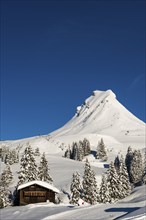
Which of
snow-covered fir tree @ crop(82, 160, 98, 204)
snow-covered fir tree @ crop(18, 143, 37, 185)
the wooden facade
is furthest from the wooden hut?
snow-covered fir tree @ crop(82, 160, 98, 204)

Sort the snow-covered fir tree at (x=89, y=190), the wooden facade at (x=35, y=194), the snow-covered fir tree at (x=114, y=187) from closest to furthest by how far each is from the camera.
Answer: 1. the wooden facade at (x=35, y=194)
2. the snow-covered fir tree at (x=89, y=190)
3. the snow-covered fir tree at (x=114, y=187)

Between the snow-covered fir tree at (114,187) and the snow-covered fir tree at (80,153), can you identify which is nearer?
the snow-covered fir tree at (114,187)

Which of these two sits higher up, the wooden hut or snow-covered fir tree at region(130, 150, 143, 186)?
snow-covered fir tree at region(130, 150, 143, 186)

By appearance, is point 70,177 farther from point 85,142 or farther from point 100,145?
point 85,142

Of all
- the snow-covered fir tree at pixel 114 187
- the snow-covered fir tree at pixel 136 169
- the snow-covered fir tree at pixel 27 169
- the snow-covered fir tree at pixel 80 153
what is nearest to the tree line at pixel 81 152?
the snow-covered fir tree at pixel 80 153

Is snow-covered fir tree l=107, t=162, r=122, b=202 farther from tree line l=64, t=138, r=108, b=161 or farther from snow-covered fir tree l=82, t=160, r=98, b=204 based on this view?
tree line l=64, t=138, r=108, b=161

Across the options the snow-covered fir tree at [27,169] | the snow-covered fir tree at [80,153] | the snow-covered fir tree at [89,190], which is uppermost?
the snow-covered fir tree at [80,153]

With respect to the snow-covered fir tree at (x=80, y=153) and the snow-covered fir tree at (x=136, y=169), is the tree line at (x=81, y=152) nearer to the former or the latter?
the snow-covered fir tree at (x=80, y=153)

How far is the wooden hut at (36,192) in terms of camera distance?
4956cm

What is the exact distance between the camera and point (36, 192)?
4991 cm

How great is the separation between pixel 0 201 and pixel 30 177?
20.8 feet

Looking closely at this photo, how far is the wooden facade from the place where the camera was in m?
49.8

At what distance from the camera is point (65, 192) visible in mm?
85375

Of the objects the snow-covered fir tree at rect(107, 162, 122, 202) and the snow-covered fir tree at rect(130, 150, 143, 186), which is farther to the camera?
the snow-covered fir tree at rect(130, 150, 143, 186)
